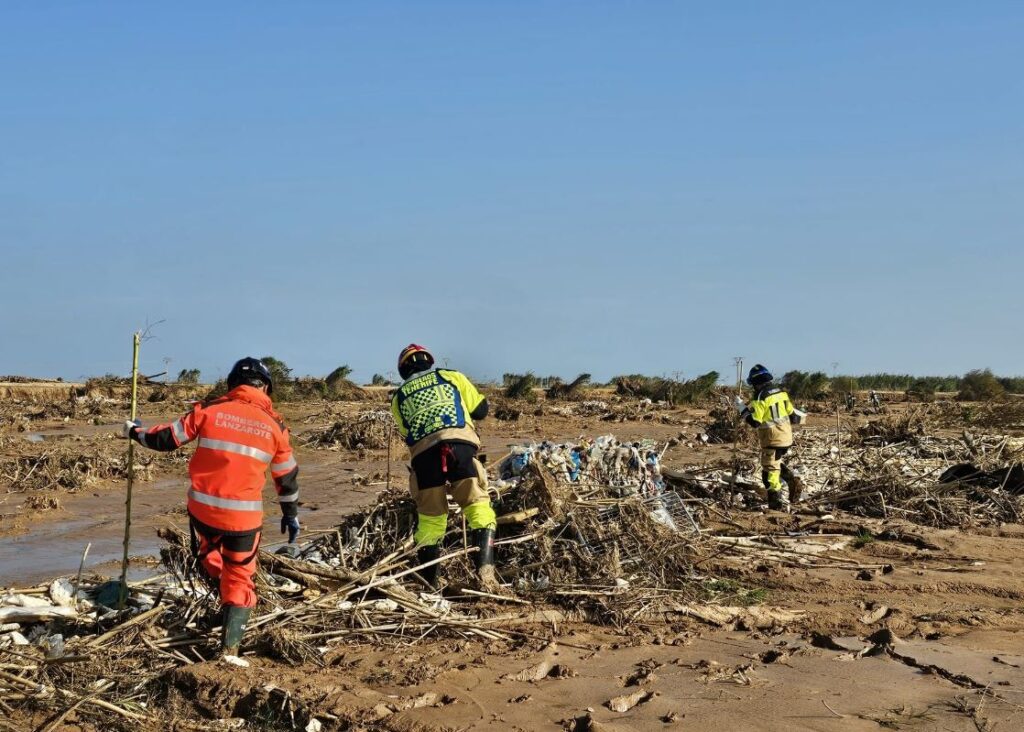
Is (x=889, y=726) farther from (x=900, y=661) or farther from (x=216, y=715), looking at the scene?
(x=216, y=715)

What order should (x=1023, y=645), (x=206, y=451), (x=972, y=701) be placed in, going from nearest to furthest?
1. (x=972, y=701)
2. (x=206, y=451)
3. (x=1023, y=645)

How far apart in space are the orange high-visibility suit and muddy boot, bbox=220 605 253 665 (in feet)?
0.13

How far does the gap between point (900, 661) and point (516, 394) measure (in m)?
23.5

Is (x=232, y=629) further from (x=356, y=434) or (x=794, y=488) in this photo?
(x=356, y=434)

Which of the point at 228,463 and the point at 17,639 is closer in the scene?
the point at 228,463

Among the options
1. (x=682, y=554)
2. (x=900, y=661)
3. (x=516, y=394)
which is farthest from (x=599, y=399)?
(x=900, y=661)

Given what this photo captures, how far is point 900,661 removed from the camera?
5.91 meters

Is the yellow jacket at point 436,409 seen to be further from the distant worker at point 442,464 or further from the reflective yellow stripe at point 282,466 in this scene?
the reflective yellow stripe at point 282,466

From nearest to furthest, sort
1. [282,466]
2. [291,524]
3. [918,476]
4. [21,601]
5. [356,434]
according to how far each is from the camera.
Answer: [282,466]
[291,524]
[21,601]
[918,476]
[356,434]

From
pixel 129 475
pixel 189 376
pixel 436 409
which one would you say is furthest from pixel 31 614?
pixel 189 376

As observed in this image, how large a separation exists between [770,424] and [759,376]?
689mm

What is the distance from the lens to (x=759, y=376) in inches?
472

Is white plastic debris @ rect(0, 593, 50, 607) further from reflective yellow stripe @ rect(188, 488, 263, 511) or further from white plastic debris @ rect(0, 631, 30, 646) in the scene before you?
reflective yellow stripe @ rect(188, 488, 263, 511)

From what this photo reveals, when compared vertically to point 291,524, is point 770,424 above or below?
above
